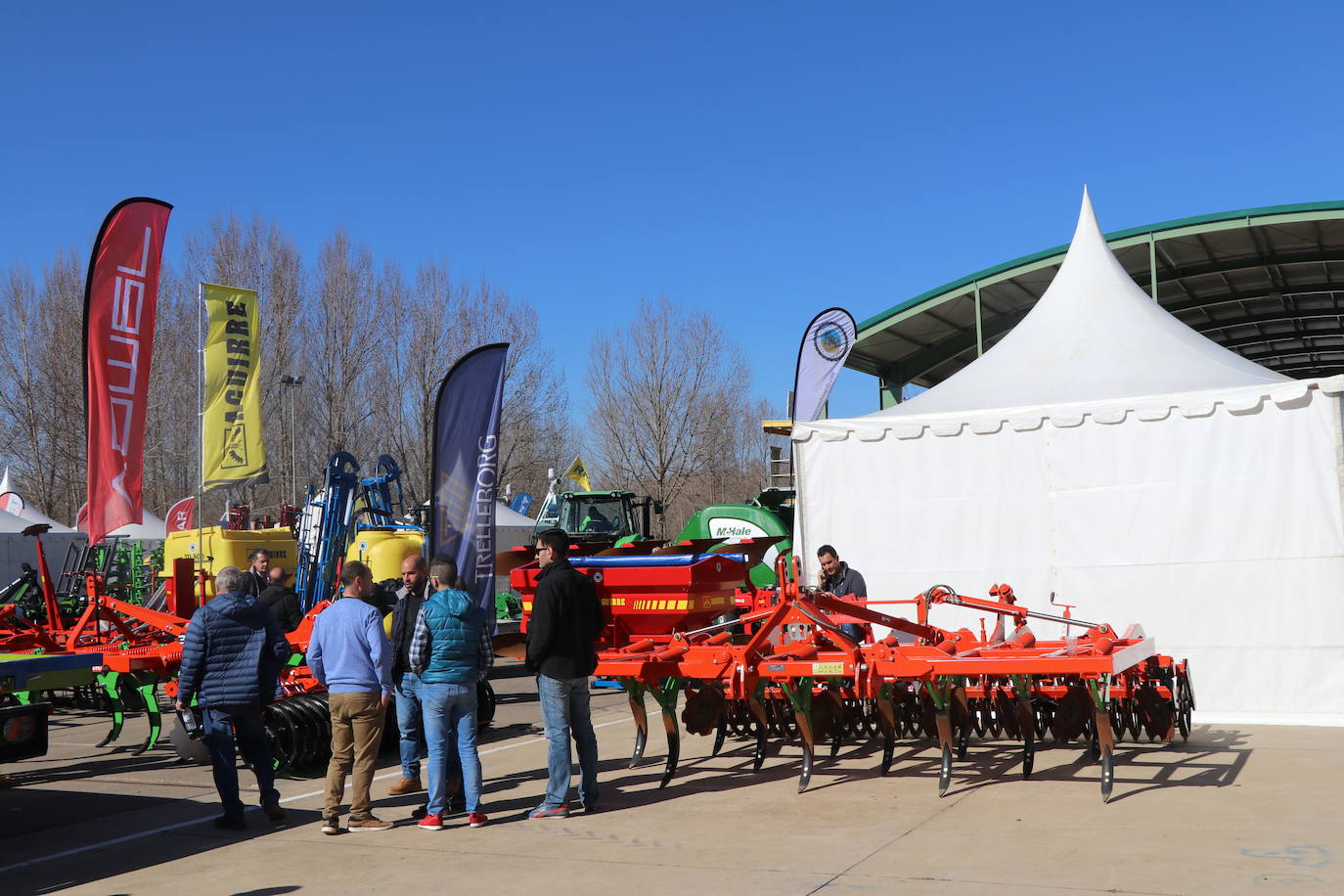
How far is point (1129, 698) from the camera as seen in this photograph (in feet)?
28.6

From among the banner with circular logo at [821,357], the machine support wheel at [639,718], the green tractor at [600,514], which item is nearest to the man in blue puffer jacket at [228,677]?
the machine support wheel at [639,718]

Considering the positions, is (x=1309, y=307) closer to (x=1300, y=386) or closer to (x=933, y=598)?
(x=1300, y=386)

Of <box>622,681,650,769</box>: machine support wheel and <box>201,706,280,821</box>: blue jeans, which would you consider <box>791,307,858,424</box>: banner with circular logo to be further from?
<box>201,706,280,821</box>: blue jeans

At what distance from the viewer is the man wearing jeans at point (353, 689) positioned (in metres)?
6.95

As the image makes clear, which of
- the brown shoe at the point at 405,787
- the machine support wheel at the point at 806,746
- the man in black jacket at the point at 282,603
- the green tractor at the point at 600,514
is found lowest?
the brown shoe at the point at 405,787

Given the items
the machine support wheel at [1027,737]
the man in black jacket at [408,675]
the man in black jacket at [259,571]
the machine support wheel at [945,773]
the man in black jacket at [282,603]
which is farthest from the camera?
the man in black jacket at [259,571]

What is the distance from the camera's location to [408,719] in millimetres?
7840

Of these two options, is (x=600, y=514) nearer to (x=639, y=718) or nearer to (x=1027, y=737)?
(x=639, y=718)

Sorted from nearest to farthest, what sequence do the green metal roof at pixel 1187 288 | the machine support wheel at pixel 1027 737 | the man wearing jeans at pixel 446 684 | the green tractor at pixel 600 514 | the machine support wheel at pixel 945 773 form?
the man wearing jeans at pixel 446 684 < the machine support wheel at pixel 945 773 < the machine support wheel at pixel 1027 737 < the green metal roof at pixel 1187 288 < the green tractor at pixel 600 514

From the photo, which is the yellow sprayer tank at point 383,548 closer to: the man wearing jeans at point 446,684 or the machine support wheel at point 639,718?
the machine support wheel at point 639,718

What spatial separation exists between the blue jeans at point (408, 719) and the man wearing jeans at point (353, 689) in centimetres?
57

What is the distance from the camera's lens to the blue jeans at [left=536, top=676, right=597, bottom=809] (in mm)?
7148

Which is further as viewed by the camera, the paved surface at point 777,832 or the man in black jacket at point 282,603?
the man in black jacket at point 282,603

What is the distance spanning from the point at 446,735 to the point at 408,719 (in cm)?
92
